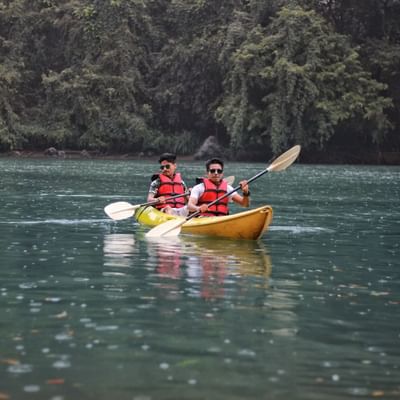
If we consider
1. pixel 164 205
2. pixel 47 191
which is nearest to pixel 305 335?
pixel 164 205

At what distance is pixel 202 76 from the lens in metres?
46.2

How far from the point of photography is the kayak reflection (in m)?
8.69

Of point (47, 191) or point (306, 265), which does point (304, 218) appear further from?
point (47, 191)

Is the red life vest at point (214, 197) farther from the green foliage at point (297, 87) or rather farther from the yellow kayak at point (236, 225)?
the green foliage at point (297, 87)

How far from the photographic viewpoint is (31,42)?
49.2 meters

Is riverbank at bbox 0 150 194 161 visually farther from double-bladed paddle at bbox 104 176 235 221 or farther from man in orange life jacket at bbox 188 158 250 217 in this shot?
man in orange life jacket at bbox 188 158 250 217

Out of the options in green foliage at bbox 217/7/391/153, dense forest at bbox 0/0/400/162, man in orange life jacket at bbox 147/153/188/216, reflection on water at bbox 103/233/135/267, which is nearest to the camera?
reflection on water at bbox 103/233/135/267

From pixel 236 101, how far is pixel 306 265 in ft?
105

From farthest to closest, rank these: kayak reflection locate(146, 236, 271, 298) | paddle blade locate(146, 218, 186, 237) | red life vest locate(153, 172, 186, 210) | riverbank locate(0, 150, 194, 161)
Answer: riverbank locate(0, 150, 194, 161) → red life vest locate(153, 172, 186, 210) → paddle blade locate(146, 218, 186, 237) → kayak reflection locate(146, 236, 271, 298)

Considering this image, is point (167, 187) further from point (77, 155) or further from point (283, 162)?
point (77, 155)

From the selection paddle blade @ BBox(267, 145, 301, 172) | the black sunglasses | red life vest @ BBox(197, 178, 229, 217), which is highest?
paddle blade @ BBox(267, 145, 301, 172)

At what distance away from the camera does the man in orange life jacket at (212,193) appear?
1298 centimetres

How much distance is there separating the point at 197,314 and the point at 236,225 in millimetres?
5286

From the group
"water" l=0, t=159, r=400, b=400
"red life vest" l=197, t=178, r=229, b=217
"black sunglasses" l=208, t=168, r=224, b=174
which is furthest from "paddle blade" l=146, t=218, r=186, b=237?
"black sunglasses" l=208, t=168, r=224, b=174
